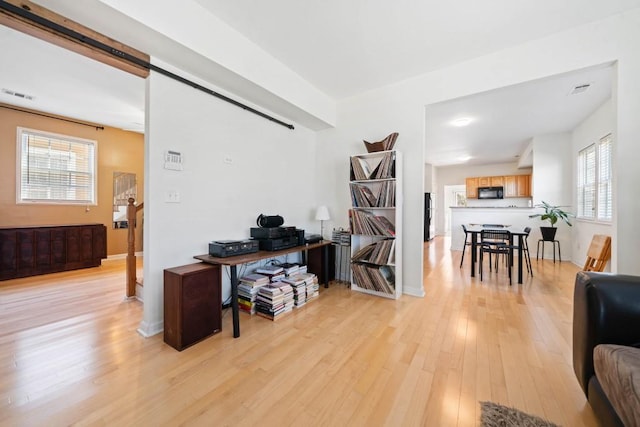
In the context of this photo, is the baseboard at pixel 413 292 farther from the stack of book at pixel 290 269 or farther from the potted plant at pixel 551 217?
the potted plant at pixel 551 217

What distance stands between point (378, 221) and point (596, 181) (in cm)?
404

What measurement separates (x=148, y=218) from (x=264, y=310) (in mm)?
1356

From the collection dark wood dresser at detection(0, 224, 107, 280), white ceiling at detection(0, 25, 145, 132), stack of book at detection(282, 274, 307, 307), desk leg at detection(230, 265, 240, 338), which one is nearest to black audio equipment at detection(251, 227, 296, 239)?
stack of book at detection(282, 274, 307, 307)

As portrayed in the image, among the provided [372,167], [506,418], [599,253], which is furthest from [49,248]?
[599,253]

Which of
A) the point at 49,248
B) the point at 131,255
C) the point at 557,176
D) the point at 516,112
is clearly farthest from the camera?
the point at 557,176

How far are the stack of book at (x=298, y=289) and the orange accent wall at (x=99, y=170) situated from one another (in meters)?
3.01

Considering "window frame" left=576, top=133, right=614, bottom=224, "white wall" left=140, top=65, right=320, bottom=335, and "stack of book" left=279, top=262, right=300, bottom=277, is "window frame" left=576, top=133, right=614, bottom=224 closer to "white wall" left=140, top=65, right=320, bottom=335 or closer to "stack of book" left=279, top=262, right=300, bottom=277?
"stack of book" left=279, top=262, right=300, bottom=277

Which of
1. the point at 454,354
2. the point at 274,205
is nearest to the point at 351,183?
the point at 274,205

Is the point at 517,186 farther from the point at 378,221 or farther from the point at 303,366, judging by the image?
the point at 303,366

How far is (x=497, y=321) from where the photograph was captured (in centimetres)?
233

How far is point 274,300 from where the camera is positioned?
2.40m

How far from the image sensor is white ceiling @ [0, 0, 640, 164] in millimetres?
2008

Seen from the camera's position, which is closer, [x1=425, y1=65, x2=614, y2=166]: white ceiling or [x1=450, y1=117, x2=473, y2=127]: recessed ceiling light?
[x1=425, y1=65, x2=614, y2=166]: white ceiling

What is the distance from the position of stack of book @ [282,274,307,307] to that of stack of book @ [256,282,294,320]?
0.25 ft
